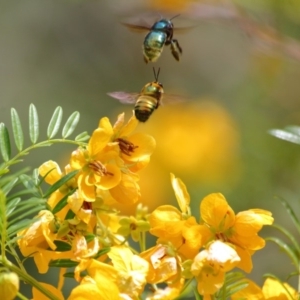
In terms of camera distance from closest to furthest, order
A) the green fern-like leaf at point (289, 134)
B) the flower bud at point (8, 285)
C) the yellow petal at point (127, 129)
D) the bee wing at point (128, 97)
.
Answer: the flower bud at point (8, 285), the yellow petal at point (127, 129), the green fern-like leaf at point (289, 134), the bee wing at point (128, 97)

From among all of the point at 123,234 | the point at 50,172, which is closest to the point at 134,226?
the point at 123,234

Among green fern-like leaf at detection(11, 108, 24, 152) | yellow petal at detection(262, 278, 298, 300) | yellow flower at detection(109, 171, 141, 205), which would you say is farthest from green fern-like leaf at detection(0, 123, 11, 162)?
yellow petal at detection(262, 278, 298, 300)

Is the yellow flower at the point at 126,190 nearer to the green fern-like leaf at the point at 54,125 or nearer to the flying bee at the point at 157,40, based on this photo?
Answer: the green fern-like leaf at the point at 54,125

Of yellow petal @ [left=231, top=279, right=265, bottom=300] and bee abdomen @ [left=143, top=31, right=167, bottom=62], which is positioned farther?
bee abdomen @ [left=143, top=31, right=167, bottom=62]

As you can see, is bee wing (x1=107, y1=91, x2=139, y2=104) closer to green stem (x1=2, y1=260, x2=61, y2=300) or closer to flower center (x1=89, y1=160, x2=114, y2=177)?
flower center (x1=89, y1=160, x2=114, y2=177)

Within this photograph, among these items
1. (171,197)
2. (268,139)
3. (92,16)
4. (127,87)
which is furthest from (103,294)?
(92,16)

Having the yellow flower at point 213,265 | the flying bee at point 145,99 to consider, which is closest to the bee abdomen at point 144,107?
the flying bee at point 145,99
